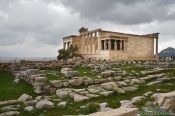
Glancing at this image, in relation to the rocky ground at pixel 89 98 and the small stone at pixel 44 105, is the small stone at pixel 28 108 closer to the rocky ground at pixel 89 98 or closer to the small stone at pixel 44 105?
the rocky ground at pixel 89 98

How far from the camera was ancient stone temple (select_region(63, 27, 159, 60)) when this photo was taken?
64.4m

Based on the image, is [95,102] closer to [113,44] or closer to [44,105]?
[44,105]

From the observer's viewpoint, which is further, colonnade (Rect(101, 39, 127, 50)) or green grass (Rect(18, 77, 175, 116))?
colonnade (Rect(101, 39, 127, 50))

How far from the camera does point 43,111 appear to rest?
1456cm

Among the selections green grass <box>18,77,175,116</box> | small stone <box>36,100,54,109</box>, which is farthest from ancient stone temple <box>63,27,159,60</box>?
small stone <box>36,100,54,109</box>

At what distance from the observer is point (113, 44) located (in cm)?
6756

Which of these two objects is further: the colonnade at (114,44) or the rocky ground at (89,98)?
the colonnade at (114,44)

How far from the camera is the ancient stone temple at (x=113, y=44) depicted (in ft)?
211

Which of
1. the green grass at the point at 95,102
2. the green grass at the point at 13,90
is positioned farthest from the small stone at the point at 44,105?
the green grass at the point at 13,90

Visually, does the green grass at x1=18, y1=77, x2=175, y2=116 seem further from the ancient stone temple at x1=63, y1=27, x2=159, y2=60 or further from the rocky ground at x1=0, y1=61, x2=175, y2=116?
the ancient stone temple at x1=63, y1=27, x2=159, y2=60

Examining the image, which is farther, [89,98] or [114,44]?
[114,44]

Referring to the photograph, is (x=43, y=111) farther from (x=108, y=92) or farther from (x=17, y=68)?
(x=17, y=68)

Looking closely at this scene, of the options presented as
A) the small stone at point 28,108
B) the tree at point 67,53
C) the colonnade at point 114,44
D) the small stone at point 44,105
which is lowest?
the small stone at point 28,108

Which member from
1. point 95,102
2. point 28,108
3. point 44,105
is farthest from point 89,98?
point 28,108
